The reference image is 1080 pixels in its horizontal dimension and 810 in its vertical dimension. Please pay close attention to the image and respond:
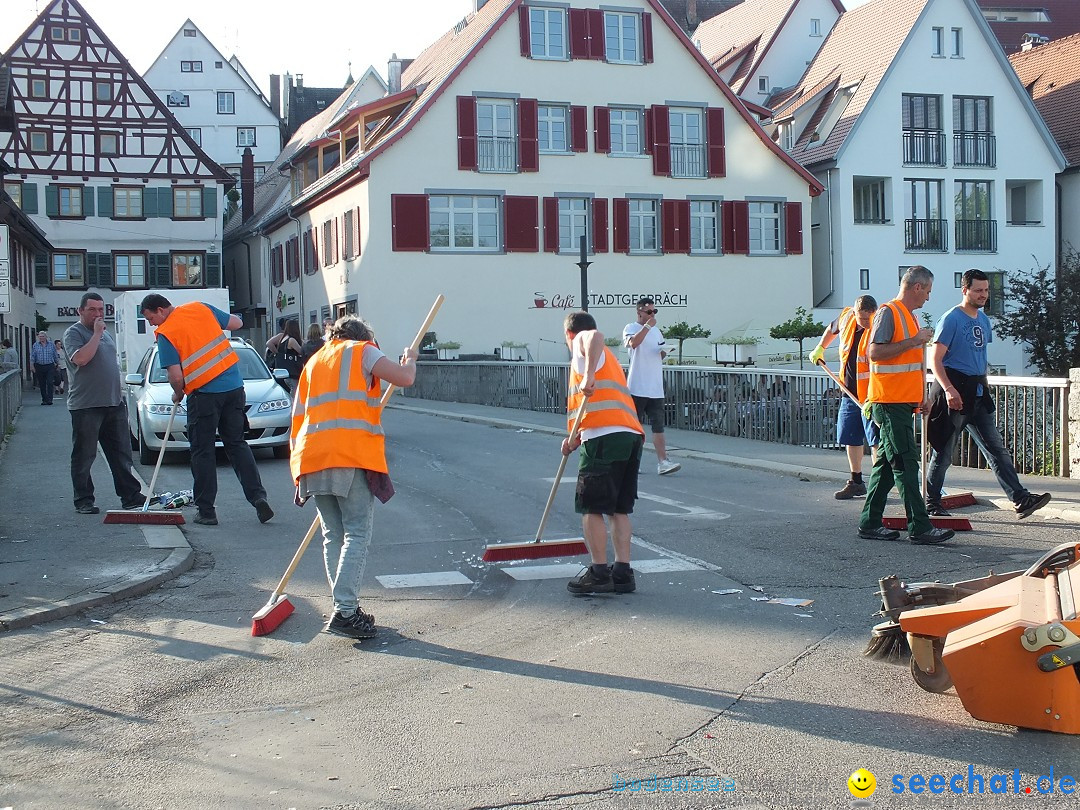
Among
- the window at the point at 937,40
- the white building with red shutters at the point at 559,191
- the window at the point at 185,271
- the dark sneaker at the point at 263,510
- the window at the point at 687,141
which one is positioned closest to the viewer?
the dark sneaker at the point at 263,510

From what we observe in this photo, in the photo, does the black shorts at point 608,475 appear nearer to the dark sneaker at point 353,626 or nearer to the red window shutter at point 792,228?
the dark sneaker at point 353,626

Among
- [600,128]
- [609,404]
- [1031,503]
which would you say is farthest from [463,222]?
[609,404]

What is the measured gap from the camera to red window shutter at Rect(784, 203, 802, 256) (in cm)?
4012

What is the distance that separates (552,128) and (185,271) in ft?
70.9

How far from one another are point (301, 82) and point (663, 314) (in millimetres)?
42905

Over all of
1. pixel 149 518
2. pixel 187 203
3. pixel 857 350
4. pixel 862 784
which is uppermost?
pixel 187 203

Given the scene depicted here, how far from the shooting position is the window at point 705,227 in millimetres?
39625

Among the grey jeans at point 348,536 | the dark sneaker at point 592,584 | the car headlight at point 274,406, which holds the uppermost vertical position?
the car headlight at point 274,406

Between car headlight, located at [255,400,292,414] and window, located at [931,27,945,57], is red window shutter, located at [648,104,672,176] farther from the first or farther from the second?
car headlight, located at [255,400,292,414]

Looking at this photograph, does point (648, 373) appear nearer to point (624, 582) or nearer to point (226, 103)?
point (624, 582)

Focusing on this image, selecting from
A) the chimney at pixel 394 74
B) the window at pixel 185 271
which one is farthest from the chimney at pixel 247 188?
the chimney at pixel 394 74

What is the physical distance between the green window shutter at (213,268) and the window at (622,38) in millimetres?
22254

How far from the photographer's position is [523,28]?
36875mm

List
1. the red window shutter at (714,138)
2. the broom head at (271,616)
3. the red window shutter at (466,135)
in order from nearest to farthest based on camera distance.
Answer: the broom head at (271,616), the red window shutter at (466,135), the red window shutter at (714,138)
